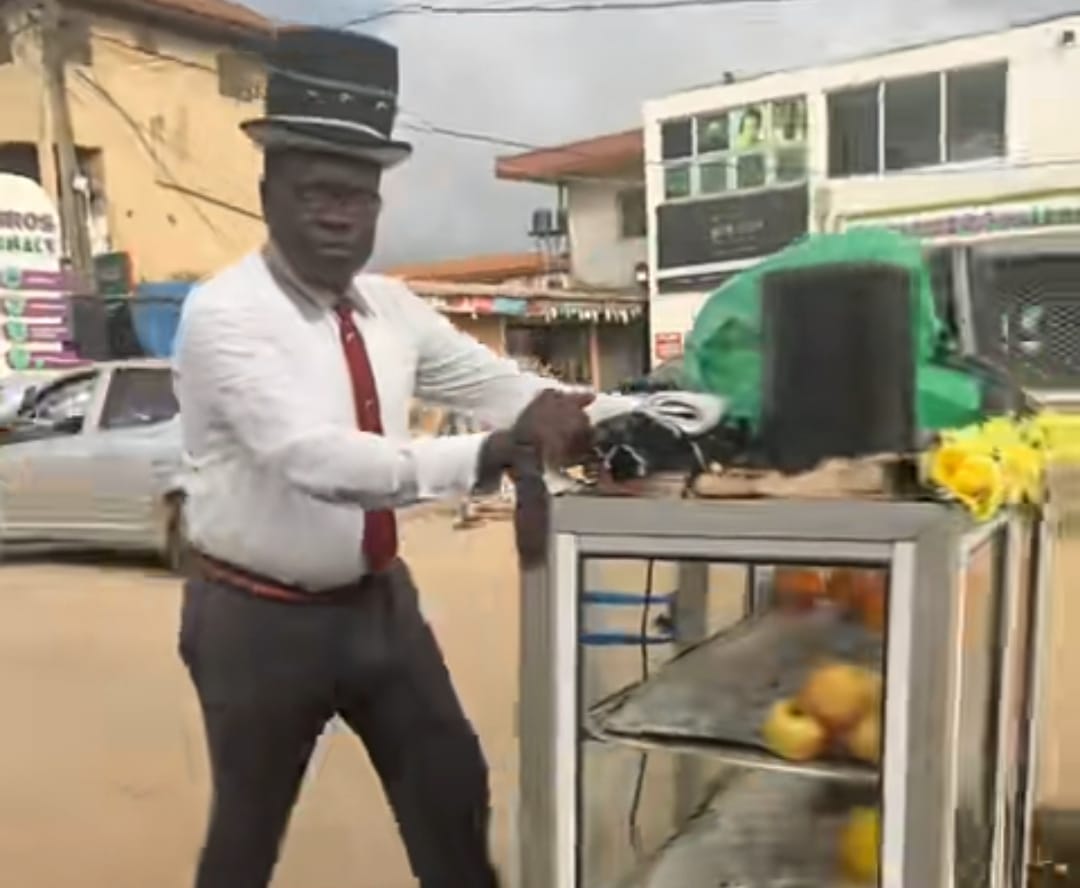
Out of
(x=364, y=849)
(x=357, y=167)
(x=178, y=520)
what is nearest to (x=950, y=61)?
(x=178, y=520)

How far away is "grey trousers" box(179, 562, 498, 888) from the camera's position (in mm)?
1695

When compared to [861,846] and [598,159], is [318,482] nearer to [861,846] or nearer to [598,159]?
[861,846]

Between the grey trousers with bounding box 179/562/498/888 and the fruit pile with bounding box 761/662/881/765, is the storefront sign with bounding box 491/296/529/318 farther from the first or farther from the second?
the fruit pile with bounding box 761/662/881/765

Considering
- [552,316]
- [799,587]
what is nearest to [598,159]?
[552,316]

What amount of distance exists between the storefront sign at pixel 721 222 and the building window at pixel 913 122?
4.27 feet

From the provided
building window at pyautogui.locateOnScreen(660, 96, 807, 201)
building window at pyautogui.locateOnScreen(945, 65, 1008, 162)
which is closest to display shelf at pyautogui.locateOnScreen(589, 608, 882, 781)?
building window at pyautogui.locateOnScreen(660, 96, 807, 201)

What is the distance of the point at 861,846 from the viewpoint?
1506 mm

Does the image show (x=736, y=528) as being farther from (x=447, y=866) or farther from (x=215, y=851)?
(x=215, y=851)

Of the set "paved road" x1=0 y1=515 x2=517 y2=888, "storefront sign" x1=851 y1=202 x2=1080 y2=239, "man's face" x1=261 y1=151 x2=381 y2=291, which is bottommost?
"paved road" x1=0 y1=515 x2=517 y2=888

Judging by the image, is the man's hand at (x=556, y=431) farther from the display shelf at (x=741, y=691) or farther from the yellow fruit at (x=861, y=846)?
the yellow fruit at (x=861, y=846)

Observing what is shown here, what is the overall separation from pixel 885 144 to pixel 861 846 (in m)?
9.10

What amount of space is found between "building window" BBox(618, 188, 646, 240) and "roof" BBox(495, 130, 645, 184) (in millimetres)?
250

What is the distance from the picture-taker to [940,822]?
1.27 metres

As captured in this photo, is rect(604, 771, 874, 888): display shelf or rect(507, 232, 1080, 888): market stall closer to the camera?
rect(507, 232, 1080, 888): market stall
